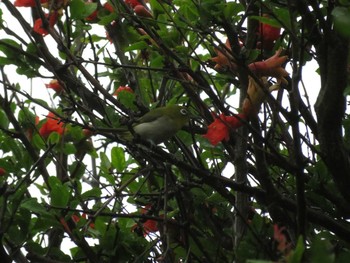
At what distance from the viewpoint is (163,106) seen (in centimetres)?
459

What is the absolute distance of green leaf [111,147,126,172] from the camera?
425 cm

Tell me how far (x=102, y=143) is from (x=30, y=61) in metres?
0.86

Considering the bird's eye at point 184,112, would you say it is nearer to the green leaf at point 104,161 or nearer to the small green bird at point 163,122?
the small green bird at point 163,122

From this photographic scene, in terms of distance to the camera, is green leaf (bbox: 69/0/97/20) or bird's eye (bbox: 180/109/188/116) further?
bird's eye (bbox: 180/109/188/116)

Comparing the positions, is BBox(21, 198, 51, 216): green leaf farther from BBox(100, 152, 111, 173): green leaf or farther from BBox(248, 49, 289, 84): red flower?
BBox(248, 49, 289, 84): red flower

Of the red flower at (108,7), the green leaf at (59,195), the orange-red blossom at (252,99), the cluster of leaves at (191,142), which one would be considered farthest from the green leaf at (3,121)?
the orange-red blossom at (252,99)

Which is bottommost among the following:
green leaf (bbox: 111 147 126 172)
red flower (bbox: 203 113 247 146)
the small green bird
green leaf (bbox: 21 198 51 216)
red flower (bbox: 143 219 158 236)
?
red flower (bbox: 143 219 158 236)

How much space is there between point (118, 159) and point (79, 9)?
0.89m

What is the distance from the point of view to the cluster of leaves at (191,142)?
2.93 m

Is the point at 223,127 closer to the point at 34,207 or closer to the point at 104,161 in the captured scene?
the point at 34,207

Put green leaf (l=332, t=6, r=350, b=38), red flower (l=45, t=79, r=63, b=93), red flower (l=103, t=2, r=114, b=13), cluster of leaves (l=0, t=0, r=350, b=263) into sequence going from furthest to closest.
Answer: red flower (l=45, t=79, r=63, b=93) < red flower (l=103, t=2, r=114, b=13) < cluster of leaves (l=0, t=0, r=350, b=263) < green leaf (l=332, t=6, r=350, b=38)

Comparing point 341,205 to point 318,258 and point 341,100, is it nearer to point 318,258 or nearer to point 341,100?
point 341,100

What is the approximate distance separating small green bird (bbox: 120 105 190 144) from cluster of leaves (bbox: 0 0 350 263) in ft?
0.24

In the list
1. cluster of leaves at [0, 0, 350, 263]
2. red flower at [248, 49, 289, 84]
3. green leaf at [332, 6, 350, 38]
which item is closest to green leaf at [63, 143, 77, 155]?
cluster of leaves at [0, 0, 350, 263]
